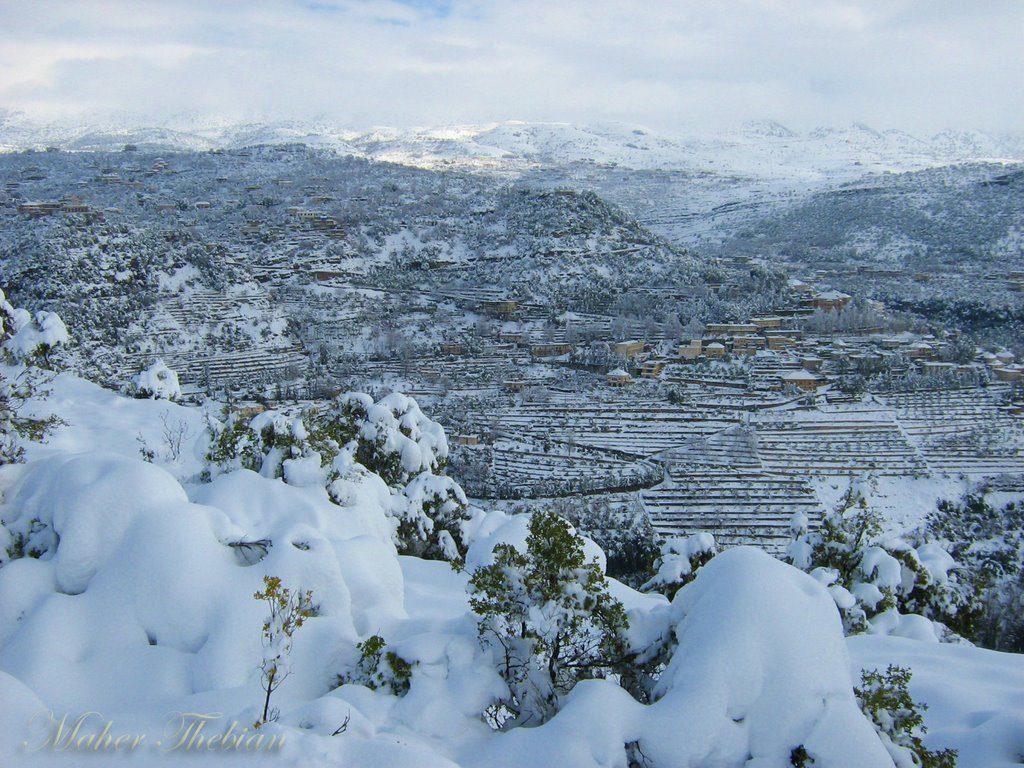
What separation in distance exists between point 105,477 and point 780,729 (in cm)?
492

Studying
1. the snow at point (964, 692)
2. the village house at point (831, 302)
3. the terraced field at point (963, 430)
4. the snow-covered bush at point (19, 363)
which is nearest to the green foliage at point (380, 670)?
the snow at point (964, 692)

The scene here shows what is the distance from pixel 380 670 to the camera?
4676 mm

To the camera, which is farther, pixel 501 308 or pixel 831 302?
pixel 831 302

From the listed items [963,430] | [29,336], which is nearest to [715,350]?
[963,430]

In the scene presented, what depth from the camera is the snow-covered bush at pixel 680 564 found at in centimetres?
895

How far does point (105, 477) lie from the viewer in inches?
211

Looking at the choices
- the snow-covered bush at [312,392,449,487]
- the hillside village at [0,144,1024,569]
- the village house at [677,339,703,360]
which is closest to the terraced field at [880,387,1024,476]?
the hillside village at [0,144,1024,569]

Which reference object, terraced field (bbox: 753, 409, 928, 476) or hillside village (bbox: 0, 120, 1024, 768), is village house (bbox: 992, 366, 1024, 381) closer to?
hillside village (bbox: 0, 120, 1024, 768)

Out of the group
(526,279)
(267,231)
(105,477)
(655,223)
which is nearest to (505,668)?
(105,477)

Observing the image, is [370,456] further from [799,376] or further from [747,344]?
[747,344]

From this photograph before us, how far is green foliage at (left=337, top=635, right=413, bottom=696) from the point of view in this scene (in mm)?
4609

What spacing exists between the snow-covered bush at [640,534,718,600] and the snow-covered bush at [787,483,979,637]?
137 cm

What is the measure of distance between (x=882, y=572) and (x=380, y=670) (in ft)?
24.7

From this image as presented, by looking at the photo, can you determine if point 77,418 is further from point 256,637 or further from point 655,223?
point 655,223
